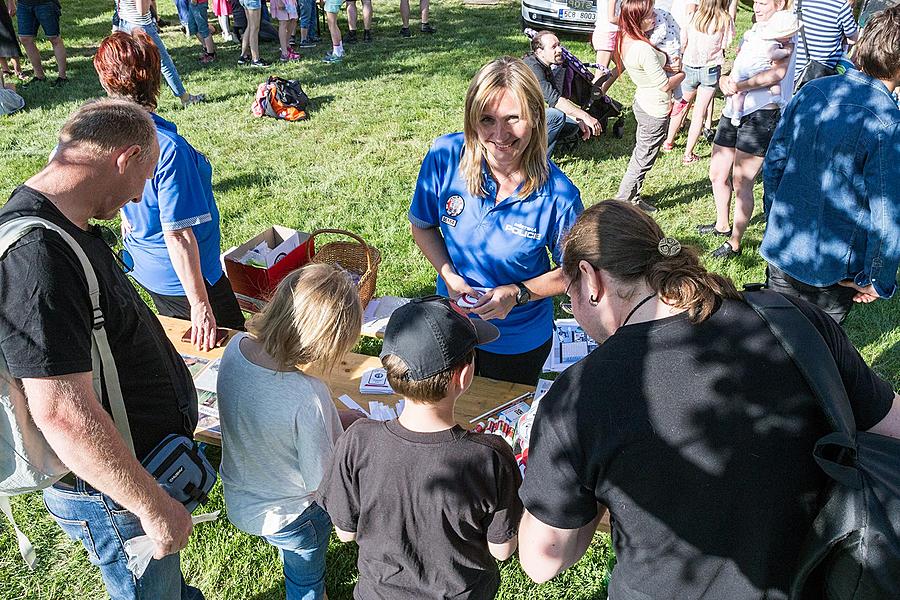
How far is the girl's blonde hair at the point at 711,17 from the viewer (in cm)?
653

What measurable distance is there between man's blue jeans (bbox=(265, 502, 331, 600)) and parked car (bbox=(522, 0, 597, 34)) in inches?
433

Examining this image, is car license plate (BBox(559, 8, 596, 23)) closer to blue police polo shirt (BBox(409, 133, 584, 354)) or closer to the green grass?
the green grass

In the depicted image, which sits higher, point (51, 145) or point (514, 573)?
point (51, 145)

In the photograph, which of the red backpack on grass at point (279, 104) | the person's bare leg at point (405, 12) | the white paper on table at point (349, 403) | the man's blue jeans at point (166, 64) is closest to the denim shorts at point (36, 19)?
the man's blue jeans at point (166, 64)

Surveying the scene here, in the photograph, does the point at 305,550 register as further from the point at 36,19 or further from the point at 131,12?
the point at 36,19

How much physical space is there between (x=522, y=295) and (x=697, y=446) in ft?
5.12

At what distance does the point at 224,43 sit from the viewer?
41.4 ft

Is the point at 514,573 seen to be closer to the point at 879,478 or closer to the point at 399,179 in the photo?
the point at 879,478

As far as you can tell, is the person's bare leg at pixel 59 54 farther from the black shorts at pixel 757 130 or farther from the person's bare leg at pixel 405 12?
the black shorts at pixel 757 130

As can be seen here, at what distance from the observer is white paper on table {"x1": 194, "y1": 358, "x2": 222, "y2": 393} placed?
3.29 metres

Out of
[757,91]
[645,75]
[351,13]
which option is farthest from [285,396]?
[351,13]

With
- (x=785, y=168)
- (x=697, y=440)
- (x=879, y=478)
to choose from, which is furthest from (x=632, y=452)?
(x=785, y=168)

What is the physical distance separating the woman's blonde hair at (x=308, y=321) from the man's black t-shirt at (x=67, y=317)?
38 centimetres

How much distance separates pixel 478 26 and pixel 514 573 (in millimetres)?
11930
